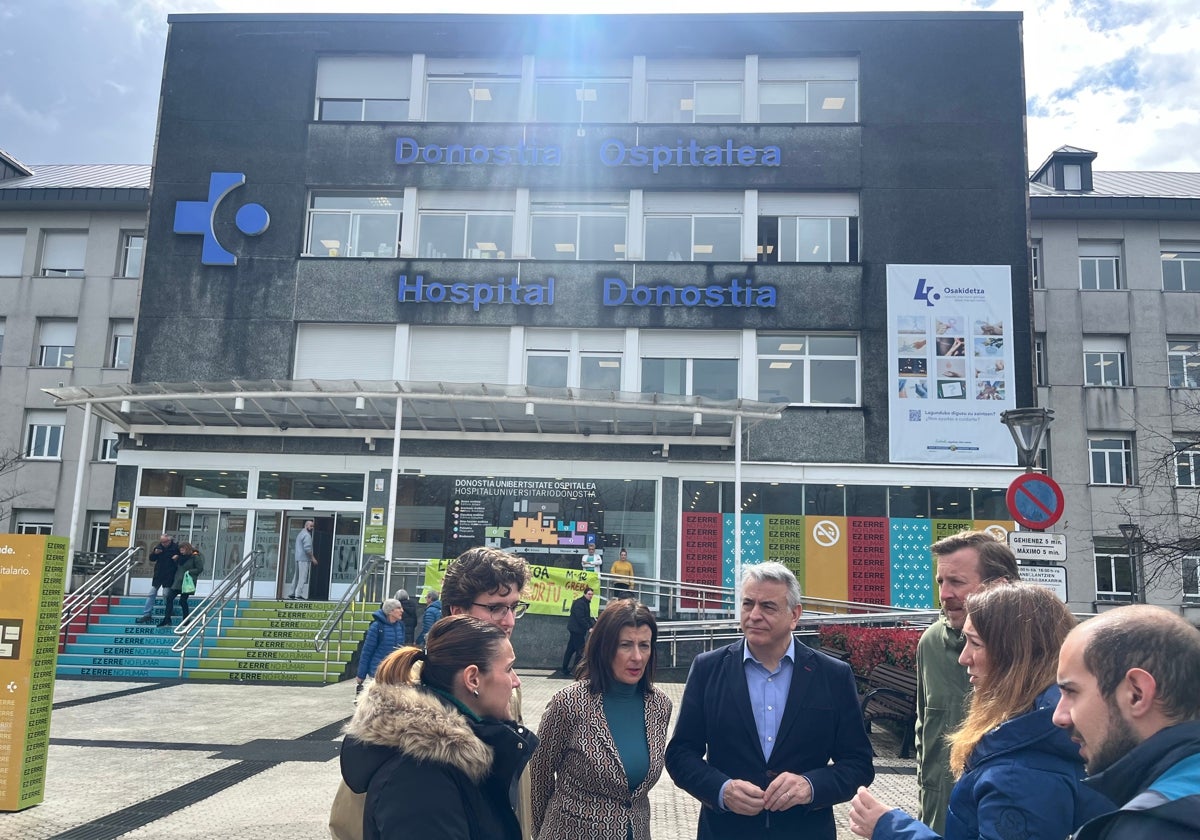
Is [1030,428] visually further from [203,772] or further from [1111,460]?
[1111,460]

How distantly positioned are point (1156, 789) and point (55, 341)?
41.6 meters

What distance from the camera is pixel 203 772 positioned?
854 centimetres

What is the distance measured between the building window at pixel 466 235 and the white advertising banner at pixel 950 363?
9415 millimetres

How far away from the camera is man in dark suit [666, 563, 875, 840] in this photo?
3.73 metres

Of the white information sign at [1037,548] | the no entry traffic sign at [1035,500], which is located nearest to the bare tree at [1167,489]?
the no entry traffic sign at [1035,500]

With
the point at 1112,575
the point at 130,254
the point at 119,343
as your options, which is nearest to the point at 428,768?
the point at 1112,575

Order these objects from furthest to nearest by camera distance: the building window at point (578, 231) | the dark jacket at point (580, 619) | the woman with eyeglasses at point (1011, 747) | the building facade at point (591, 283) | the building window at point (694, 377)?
the building window at point (578, 231) < the building window at point (694, 377) < the building facade at point (591, 283) < the dark jacket at point (580, 619) < the woman with eyeglasses at point (1011, 747)

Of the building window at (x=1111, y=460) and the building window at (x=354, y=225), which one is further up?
the building window at (x=354, y=225)

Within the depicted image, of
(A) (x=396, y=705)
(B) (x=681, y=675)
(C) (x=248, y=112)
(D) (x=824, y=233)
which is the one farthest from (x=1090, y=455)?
(A) (x=396, y=705)

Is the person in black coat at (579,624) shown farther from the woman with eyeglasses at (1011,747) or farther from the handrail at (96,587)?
the woman with eyeglasses at (1011,747)

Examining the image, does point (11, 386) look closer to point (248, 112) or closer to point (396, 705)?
point (248, 112)

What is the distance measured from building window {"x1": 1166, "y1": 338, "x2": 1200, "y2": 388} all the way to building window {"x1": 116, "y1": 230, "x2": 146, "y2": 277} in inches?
1521

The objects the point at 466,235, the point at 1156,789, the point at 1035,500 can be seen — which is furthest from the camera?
the point at 466,235

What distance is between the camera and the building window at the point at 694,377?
22203 mm
